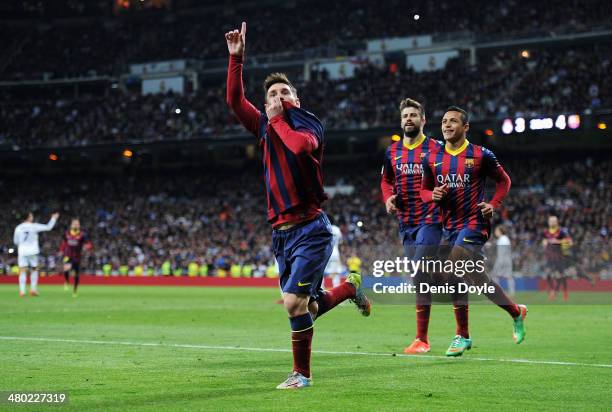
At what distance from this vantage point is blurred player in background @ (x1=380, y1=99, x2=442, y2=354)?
35.0 feet

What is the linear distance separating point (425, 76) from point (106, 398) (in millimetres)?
44577

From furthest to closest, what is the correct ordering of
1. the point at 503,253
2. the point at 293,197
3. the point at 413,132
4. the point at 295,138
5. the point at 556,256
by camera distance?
the point at 503,253 → the point at 556,256 → the point at 413,132 → the point at 293,197 → the point at 295,138

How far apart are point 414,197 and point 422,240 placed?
0.54m

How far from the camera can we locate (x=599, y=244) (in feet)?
90.7

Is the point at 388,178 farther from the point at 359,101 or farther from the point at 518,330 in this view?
the point at 359,101

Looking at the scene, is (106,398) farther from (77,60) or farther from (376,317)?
(77,60)

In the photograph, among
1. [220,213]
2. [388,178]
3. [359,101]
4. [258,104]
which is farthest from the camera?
[258,104]

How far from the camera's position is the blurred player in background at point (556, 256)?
2470 cm

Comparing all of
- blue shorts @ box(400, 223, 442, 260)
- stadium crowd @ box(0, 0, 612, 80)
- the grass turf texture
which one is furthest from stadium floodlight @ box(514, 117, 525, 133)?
blue shorts @ box(400, 223, 442, 260)

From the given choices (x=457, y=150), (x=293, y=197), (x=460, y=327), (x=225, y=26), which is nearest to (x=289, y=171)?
(x=293, y=197)

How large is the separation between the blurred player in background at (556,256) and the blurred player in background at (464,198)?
14670 mm

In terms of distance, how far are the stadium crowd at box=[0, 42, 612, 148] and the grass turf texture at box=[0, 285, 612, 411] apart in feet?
95.5

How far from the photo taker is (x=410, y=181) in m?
11.0

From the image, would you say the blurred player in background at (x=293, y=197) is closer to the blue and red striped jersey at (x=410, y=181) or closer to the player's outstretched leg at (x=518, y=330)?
the blue and red striped jersey at (x=410, y=181)
